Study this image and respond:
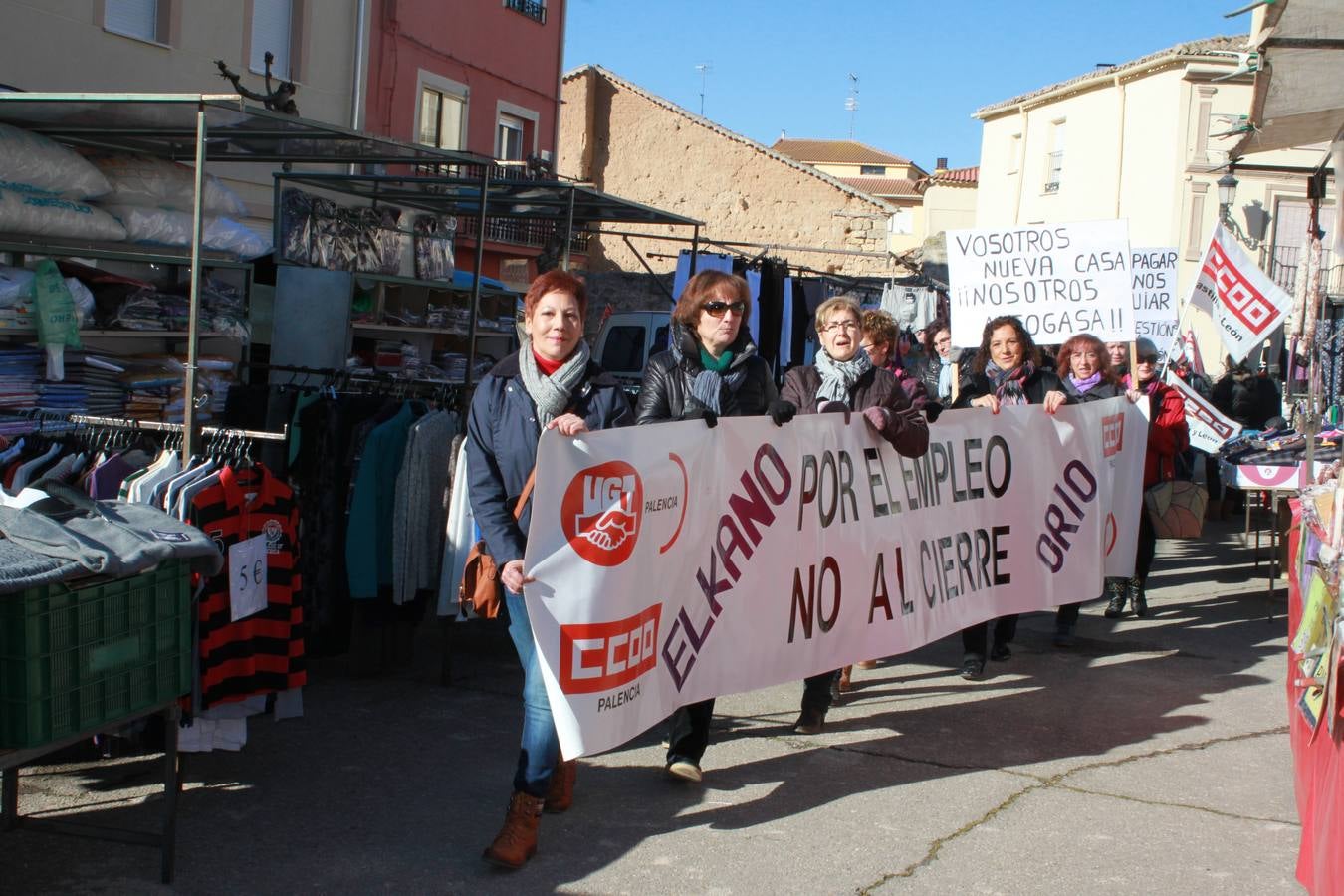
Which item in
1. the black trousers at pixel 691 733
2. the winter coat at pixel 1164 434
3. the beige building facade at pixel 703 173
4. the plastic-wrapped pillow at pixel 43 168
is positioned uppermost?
the beige building facade at pixel 703 173

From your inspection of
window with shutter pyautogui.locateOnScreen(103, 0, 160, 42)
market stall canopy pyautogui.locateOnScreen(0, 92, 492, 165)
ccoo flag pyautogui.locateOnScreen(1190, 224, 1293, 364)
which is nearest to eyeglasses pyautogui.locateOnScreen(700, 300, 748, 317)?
market stall canopy pyautogui.locateOnScreen(0, 92, 492, 165)

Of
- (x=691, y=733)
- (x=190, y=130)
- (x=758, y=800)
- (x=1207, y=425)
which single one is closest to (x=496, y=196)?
(x=190, y=130)

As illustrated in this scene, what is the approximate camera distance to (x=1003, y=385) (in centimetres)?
754

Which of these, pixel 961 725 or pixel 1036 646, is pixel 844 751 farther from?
pixel 1036 646

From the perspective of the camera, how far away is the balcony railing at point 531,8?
71.6ft

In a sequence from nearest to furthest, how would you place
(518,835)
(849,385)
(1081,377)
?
(518,835)
(849,385)
(1081,377)

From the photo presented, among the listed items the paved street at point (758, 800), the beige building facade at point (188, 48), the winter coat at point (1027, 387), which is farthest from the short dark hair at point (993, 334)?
the beige building facade at point (188, 48)

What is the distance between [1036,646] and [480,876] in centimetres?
500

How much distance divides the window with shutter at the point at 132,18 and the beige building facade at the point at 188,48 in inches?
0.4

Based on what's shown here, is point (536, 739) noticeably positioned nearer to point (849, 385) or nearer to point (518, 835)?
point (518, 835)

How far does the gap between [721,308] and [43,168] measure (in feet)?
13.1

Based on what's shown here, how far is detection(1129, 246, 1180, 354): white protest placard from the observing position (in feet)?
38.0

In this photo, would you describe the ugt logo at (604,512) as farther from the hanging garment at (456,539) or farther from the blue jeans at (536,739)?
the hanging garment at (456,539)

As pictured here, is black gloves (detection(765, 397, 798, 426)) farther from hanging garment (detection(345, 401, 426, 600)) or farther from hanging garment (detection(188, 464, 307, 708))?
hanging garment (detection(345, 401, 426, 600))
